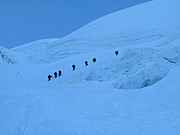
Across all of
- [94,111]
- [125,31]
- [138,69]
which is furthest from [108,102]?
[125,31]

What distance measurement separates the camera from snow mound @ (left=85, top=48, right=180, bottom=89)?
1128 centimetres

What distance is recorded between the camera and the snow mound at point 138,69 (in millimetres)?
11281

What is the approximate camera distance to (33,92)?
10789 mm

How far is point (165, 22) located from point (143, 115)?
31.7 metres

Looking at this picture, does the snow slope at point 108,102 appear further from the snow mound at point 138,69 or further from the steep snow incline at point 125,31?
the steep snow incline at point 125,31

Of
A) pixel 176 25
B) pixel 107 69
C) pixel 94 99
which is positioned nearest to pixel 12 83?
pixel 107 69

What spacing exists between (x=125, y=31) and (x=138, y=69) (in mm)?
24651

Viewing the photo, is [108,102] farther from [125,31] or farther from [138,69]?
[125,31]

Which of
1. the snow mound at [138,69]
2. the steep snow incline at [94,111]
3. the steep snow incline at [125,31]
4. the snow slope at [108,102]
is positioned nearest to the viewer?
the steep snow incline at [94,111]

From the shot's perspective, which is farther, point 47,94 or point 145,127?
point 47,94

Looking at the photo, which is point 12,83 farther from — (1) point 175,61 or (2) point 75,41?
(2) point 75,41

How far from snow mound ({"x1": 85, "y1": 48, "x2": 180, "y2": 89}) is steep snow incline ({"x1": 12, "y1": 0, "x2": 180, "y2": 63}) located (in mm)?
15271

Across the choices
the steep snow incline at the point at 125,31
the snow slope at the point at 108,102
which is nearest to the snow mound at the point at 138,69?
the snow slope at the point at 108,102

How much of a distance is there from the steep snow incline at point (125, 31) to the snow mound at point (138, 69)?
15.3 metres
